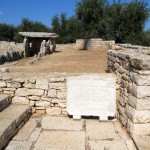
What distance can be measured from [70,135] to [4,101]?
1.75 meters

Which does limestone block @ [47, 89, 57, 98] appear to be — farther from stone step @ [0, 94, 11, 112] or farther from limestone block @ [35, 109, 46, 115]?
stone step @ [0, 94, 11, 112]

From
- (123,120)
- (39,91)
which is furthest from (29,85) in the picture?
(123,120)

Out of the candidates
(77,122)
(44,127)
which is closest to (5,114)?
(44,127)

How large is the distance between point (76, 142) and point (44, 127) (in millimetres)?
971

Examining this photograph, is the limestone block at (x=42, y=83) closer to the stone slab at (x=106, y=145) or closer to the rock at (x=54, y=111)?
the rock at (x=54, y=111)

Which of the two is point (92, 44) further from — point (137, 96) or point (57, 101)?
point (137, 96)

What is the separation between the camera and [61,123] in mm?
5980

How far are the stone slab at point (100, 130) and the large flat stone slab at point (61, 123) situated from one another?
0.21m

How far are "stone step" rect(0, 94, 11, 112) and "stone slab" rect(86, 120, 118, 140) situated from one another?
6.08 ft

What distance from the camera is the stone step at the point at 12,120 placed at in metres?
4.70

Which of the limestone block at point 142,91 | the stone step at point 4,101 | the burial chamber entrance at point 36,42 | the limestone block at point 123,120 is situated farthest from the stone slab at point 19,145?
the burial chamber entrance at point 36,42

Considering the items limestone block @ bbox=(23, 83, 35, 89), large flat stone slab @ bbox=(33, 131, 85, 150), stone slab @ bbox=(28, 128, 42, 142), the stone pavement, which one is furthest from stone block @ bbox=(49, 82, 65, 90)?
large flat stone slab @ bbox=(33, 131, 85, 150)

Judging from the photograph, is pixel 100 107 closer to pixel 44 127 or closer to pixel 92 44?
pixel 44 127

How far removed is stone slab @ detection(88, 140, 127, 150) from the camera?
15.7 feet
